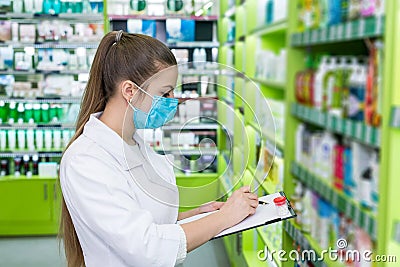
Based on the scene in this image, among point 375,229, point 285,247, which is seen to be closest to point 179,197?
point 375,229

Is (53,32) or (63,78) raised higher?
(53,32)

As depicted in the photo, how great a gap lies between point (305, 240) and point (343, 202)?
0.67 meters

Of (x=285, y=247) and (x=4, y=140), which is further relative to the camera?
(x=4, y=140)

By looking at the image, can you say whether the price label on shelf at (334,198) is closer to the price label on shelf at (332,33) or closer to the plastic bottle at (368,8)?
the price label on shelf at (332,33)

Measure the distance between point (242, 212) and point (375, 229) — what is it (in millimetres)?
528

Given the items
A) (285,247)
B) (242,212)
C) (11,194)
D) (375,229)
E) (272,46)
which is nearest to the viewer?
(242,212)

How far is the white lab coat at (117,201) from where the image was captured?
193 cm

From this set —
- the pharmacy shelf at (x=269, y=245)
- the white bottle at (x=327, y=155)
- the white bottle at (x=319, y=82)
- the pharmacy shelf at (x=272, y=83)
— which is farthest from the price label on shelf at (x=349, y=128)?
the pharmacy shelf at (x=269, y=245)

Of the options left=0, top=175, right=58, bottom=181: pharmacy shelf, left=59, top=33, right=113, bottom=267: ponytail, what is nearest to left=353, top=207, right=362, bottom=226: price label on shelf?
left=59, top=33, right=113, bottom=267: ponytail

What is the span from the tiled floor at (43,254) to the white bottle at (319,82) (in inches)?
111

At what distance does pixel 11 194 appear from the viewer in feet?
22.8

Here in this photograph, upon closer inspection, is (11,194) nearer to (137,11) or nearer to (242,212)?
(137,11)

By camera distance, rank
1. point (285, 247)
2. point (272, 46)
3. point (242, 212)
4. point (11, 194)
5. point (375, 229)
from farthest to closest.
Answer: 1. point (11, 194)
2. point (272, 46)
3. point (285, 247)
4. point (375, 229)
5. point (242, 212)

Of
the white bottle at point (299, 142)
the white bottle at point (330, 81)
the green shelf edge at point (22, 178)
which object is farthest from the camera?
the green shelf edge at point (22, 178)
